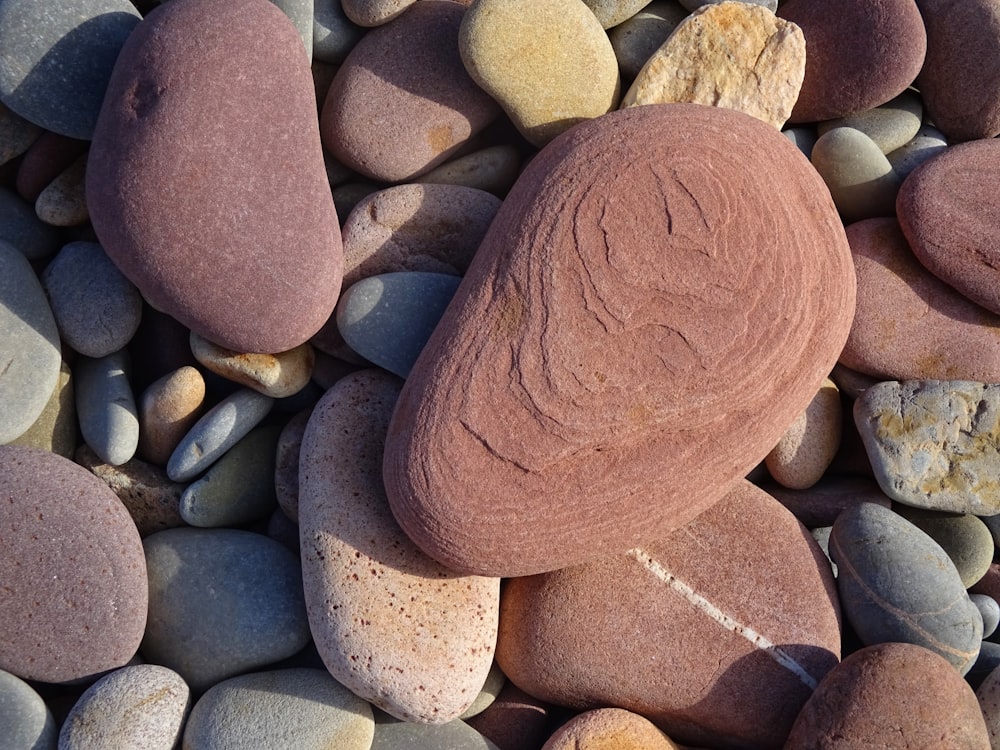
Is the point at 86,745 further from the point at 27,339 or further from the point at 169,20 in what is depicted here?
the point at 169,20

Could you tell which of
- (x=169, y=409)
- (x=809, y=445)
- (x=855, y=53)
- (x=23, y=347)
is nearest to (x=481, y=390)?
(x=169, y=409)

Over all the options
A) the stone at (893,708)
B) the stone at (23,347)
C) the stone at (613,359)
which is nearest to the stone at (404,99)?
the stone at (613,359)

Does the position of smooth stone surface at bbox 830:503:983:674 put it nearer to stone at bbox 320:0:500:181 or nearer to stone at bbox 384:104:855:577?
stone at bbox 384:104:855:577

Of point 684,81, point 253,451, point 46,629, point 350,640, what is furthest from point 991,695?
point 46,629

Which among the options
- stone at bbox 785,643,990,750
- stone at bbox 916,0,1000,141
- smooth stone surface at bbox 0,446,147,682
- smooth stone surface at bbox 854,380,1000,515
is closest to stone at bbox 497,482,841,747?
stone at bbox 785,643,990,750

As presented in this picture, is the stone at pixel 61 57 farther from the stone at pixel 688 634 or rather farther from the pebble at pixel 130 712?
the stone at pixel 688 634
